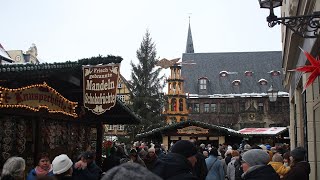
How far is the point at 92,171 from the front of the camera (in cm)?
786

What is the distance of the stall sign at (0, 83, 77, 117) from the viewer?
980 centimetres

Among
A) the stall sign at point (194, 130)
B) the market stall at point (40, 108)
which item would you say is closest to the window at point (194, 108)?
the stall sign at point (194, 130)

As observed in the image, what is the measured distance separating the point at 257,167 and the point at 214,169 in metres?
5.88

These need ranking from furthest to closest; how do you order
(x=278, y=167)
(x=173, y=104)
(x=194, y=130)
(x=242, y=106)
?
(x=242, y=106) → (x=173, y=104) → (x=194, y=130) → (x=278, y=167)

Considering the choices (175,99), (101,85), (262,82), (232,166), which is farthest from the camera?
(262,82)

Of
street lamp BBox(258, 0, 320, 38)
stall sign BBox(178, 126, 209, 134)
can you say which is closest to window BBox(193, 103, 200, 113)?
stall sign BBox(178, 126, 209, 134)

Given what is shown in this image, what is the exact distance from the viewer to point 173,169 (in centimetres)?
386

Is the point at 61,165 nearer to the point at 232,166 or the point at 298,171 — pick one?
the point at 298,171

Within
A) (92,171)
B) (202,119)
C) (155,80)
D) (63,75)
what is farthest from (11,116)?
(202,119)

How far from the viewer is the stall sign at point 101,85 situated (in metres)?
10.9

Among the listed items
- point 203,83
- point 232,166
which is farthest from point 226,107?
point 232,166

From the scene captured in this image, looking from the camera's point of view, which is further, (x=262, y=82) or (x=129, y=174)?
(x=262, y=82)

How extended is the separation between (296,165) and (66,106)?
750 centimetres

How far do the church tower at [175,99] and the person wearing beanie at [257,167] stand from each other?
48.3m
